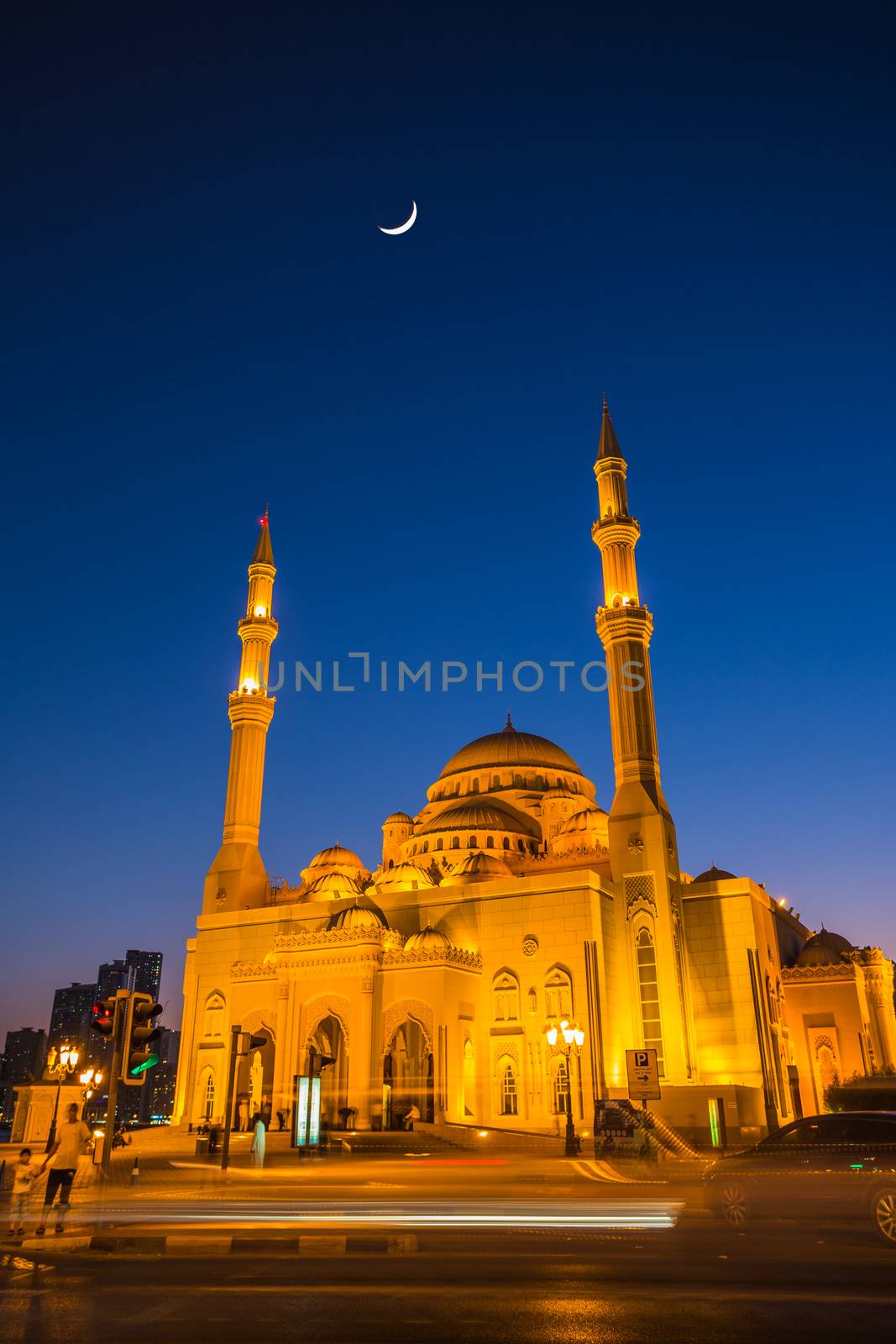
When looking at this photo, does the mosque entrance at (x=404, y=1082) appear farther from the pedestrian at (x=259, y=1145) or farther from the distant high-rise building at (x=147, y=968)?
the distant high-rise building at (x=147, y=968)

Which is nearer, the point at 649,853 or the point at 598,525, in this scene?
the point at 649,853

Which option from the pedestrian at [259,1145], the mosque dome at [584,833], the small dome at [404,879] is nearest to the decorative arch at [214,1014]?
the small dome at [404,879]

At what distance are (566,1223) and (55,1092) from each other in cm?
3052

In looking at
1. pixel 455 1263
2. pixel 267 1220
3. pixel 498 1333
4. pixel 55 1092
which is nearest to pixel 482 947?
pixel 55 1092

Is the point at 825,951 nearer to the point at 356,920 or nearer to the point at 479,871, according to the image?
the point at 479,871

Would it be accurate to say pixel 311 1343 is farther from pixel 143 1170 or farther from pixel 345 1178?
pixel 143 1170

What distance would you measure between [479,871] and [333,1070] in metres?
11.3

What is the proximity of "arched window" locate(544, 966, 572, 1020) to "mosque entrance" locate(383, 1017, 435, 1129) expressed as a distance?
505 centimetres

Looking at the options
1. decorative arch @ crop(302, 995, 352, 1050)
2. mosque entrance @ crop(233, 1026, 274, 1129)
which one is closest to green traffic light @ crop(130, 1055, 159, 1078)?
mosque entrance @ crop(233, 1026, 274, 1129)

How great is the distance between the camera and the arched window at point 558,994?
128 feet

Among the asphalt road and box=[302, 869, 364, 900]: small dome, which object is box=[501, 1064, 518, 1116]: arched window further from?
the asphalt road

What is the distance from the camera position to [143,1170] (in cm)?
2412

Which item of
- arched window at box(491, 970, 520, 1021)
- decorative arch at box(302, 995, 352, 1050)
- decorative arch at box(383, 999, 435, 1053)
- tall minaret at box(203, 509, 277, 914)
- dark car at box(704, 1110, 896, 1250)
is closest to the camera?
dark car at box(704, 1110, 896, 1250)

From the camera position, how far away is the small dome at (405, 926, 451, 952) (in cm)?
3900
